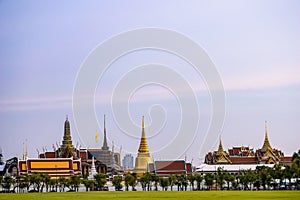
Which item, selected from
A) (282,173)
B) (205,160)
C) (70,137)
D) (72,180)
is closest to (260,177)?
(282,173)

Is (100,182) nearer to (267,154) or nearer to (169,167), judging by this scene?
(169,167)

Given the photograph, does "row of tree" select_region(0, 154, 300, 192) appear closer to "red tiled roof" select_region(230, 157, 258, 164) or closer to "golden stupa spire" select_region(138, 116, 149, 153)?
"red tiled roof" select_region(230, 157, 258, 164)

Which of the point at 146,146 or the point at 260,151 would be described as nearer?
the point at 260,151

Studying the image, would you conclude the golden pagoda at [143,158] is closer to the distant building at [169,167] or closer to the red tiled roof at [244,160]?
the distant building at [169,167]

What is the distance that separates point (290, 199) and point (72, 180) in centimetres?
3193

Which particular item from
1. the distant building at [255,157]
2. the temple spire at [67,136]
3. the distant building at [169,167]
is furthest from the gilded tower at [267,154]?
the temple spire at [67,136]

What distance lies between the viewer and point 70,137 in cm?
10019

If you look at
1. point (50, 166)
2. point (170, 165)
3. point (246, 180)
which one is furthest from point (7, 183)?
point (170, 165)

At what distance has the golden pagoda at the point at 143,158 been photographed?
9819 centimetres

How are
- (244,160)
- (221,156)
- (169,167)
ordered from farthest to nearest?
1. (244,160)
2. (221,156)
3. (169,167)

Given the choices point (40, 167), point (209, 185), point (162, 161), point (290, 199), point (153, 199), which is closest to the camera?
point (290, 199)

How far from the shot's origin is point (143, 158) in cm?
9869

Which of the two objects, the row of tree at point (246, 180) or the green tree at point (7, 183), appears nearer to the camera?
the row of tree at point (246, 180)

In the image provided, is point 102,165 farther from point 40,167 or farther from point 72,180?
Result: point 72,180
